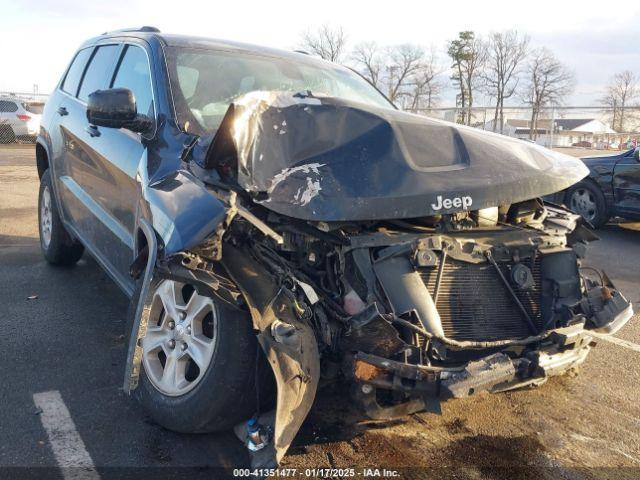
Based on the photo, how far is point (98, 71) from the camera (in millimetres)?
5168

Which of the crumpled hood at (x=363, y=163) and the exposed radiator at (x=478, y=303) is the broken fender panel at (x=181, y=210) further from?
the exposed radiator at (x=478, y=303)

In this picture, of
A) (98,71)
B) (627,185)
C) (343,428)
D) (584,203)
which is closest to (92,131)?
(98,71)

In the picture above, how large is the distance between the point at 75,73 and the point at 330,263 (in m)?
4.00

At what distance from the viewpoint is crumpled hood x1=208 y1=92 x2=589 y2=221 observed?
2922 millimetres

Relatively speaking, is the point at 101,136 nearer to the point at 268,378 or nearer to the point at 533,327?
the point at 268,378

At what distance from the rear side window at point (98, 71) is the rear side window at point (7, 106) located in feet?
64.7

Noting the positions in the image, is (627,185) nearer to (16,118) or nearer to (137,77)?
(137,77)

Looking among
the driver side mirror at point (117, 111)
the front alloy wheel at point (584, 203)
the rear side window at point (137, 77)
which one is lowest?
the front alloy wheel at point (584, 203)

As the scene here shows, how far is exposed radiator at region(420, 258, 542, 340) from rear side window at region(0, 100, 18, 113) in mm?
23384

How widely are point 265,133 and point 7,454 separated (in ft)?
6.62

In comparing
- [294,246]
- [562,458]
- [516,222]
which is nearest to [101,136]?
[294,246]

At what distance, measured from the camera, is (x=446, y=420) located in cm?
331

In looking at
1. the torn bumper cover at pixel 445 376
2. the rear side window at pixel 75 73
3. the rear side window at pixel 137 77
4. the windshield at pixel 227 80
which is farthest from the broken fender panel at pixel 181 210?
the rear side window at pixel 75 73

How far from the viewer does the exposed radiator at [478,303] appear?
3.04 meters
